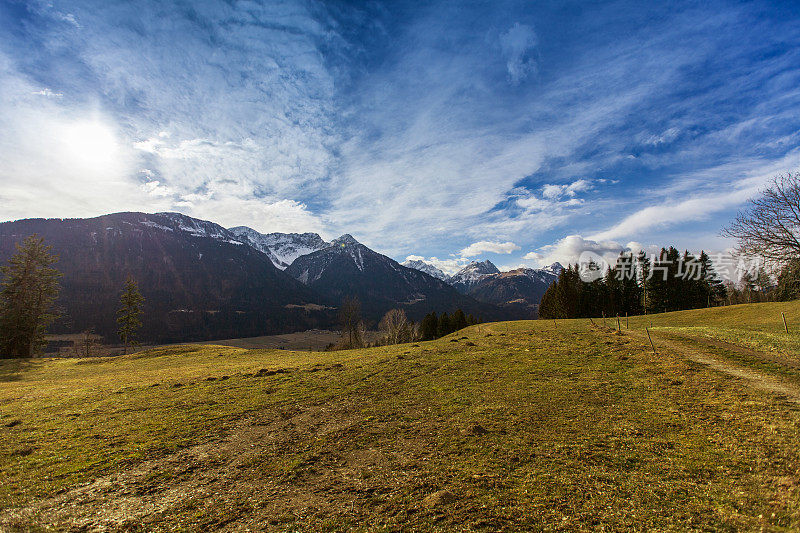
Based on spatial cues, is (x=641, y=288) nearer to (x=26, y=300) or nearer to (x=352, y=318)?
(x=352, y=318)

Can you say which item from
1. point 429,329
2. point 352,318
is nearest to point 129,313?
point 352,318

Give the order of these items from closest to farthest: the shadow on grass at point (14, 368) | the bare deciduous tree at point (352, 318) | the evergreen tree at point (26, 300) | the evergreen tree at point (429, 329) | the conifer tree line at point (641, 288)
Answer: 1. the shadow on grass at point (14, 368)
2. the evergreen tree at point (26, 300)
3. the bare deciduous tree at point (352, 318)
4. the conifer tree line at point (641, 288)
5. the evergreen tree at point (429, 329)

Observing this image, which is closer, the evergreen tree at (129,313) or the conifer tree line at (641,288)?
the evergreen tree at (129,313)

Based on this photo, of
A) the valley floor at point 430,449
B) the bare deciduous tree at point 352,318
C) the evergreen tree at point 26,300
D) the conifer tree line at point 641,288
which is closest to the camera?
the valley floor at point 430,449

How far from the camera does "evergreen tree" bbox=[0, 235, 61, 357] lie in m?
43.8

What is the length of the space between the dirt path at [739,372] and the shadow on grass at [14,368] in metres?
53.8

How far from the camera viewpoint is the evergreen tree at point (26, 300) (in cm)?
4381

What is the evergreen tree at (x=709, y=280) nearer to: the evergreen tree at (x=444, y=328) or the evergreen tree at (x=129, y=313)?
the evergreen tree at (x=444, y=328)

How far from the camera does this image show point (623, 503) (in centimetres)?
766

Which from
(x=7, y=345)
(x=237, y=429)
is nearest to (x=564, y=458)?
(x=237, y=429)

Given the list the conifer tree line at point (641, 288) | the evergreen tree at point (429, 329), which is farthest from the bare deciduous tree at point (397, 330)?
the conifer tree line at point (641, 288)

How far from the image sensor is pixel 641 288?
85375mm

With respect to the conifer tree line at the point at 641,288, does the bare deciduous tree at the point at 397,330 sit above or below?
below

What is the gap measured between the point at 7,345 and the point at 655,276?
124 metres
